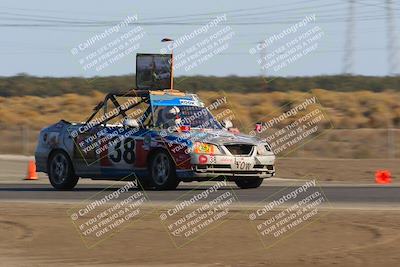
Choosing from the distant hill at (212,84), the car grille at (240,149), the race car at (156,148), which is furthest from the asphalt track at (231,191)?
the distant hill at (212,84)

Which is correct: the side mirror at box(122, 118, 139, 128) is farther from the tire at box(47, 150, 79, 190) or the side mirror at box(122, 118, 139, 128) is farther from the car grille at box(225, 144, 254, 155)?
the tire at box(47, 150, 79, 190)

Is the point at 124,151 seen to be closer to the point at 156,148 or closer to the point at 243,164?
the point at 156,148

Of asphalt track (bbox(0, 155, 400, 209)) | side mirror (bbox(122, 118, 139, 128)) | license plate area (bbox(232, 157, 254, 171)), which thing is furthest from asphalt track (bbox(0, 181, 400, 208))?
side mirror (bbox(122, 118, 139, 128))

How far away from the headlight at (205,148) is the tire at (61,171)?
297cm

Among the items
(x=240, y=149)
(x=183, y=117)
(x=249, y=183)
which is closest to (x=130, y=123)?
(x=183, y=117)

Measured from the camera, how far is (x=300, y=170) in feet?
89.4

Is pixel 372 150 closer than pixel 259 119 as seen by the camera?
Yes

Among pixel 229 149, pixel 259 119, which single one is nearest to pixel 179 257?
pixel 229 149

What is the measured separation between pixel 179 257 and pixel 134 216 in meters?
3.90

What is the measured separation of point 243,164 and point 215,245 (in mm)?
7492

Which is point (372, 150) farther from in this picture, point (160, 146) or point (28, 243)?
point (28, 243)

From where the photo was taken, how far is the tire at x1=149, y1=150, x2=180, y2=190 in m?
19.6

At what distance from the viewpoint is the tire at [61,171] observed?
21250 millimetres

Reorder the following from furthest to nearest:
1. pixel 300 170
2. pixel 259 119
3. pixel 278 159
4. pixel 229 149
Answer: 1. pixel 259 119
2. pixel 278 159
3. pixel 300 170
4. pixel 229 149
